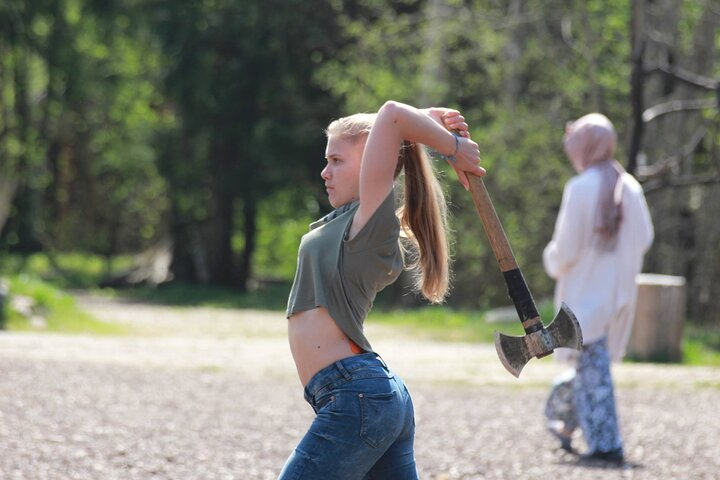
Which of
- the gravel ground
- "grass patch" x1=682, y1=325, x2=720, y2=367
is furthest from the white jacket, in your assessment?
"grass patch" x1=682, y1=325, x2=720, y2=367

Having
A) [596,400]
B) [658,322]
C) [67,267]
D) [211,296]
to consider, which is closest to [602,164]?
[596,400]

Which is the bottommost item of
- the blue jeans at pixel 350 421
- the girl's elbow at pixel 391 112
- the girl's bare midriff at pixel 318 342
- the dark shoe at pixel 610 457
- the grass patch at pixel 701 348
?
the dark shoe at pixel 610 457

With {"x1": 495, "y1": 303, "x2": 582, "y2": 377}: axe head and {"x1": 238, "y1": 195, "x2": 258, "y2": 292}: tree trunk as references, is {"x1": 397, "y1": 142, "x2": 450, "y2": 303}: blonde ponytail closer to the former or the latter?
{"x1": 495, "y1": 303, "x2": 582, "y2": 377}: axe head

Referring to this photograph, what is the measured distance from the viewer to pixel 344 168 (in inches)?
143

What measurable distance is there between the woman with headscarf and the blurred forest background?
2412mm

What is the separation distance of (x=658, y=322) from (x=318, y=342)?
9.41 metres

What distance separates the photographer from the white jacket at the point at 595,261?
281 inches

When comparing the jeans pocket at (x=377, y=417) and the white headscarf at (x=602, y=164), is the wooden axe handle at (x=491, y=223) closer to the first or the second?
the jeans pocket at (x=377, y=417)

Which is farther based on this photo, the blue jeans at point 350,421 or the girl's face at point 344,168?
the girl's face at point 344,168

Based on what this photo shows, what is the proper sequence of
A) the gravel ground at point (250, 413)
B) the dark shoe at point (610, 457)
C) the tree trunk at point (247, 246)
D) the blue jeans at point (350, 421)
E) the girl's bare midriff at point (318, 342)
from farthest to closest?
the tree trunk at point (247, 246) < the dark shoe at point (610, 457) < the gravel ground at point (250, 413) < the girl's bare midriff at point (318, 342) < the blue jeans at point (350, 421)

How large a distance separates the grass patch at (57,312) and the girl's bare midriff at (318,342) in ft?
38.6

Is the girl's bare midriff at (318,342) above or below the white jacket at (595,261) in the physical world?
below

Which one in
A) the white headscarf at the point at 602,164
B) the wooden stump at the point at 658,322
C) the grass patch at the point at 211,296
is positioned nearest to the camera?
the white headscarf at the point at 602,164

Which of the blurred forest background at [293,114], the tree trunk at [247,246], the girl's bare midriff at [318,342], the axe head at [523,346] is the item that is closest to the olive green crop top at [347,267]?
the girl's bare midriff at [318,342]
